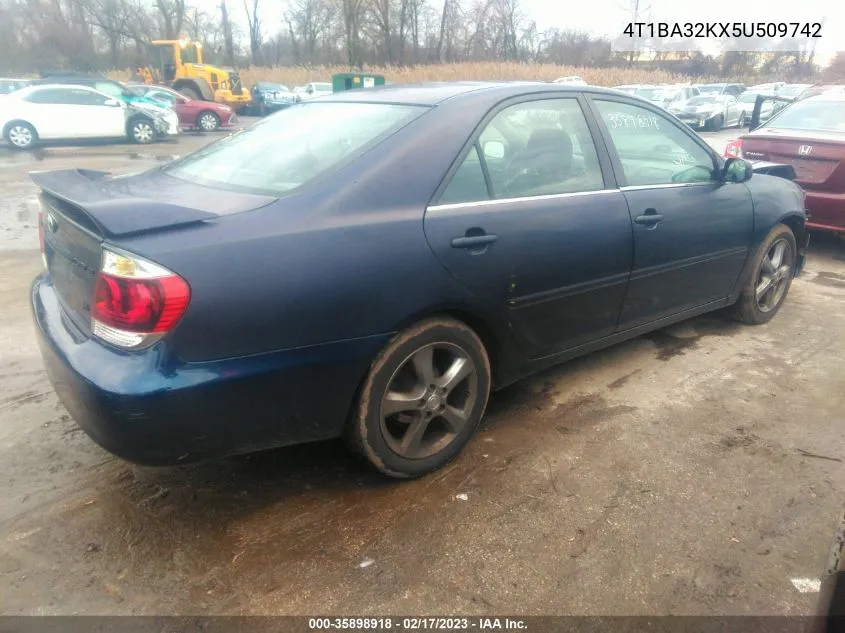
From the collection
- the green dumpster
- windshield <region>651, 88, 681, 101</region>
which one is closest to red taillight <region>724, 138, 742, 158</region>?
the green dumpster

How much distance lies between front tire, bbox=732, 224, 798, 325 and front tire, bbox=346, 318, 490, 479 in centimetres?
253

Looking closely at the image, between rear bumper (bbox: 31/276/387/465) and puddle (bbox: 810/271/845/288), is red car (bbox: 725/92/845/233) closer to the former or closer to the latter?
puddle (bbox: 810/271/845/288)

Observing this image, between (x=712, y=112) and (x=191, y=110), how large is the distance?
17383 mm

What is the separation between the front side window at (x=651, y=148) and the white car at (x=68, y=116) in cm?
1522

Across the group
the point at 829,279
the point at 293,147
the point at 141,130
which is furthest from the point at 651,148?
the point at 141,130

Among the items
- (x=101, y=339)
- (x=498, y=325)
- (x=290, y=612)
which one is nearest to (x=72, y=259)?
(x=101, y=339)

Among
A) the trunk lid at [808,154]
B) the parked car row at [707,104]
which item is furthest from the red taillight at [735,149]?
the parked car row at [707,104]

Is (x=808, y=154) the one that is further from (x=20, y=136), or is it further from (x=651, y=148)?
(x=20, y=136)

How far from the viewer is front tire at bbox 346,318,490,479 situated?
8.11 feet

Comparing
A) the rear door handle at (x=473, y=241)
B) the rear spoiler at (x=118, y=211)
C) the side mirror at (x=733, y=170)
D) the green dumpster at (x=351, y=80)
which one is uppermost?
the green dumpster at (x=351, y=80)

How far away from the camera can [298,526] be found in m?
2.42

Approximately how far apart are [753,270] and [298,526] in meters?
3.49

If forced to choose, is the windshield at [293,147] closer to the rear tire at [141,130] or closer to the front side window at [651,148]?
the front side window at [651,148]

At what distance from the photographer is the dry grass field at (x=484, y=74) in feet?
103
